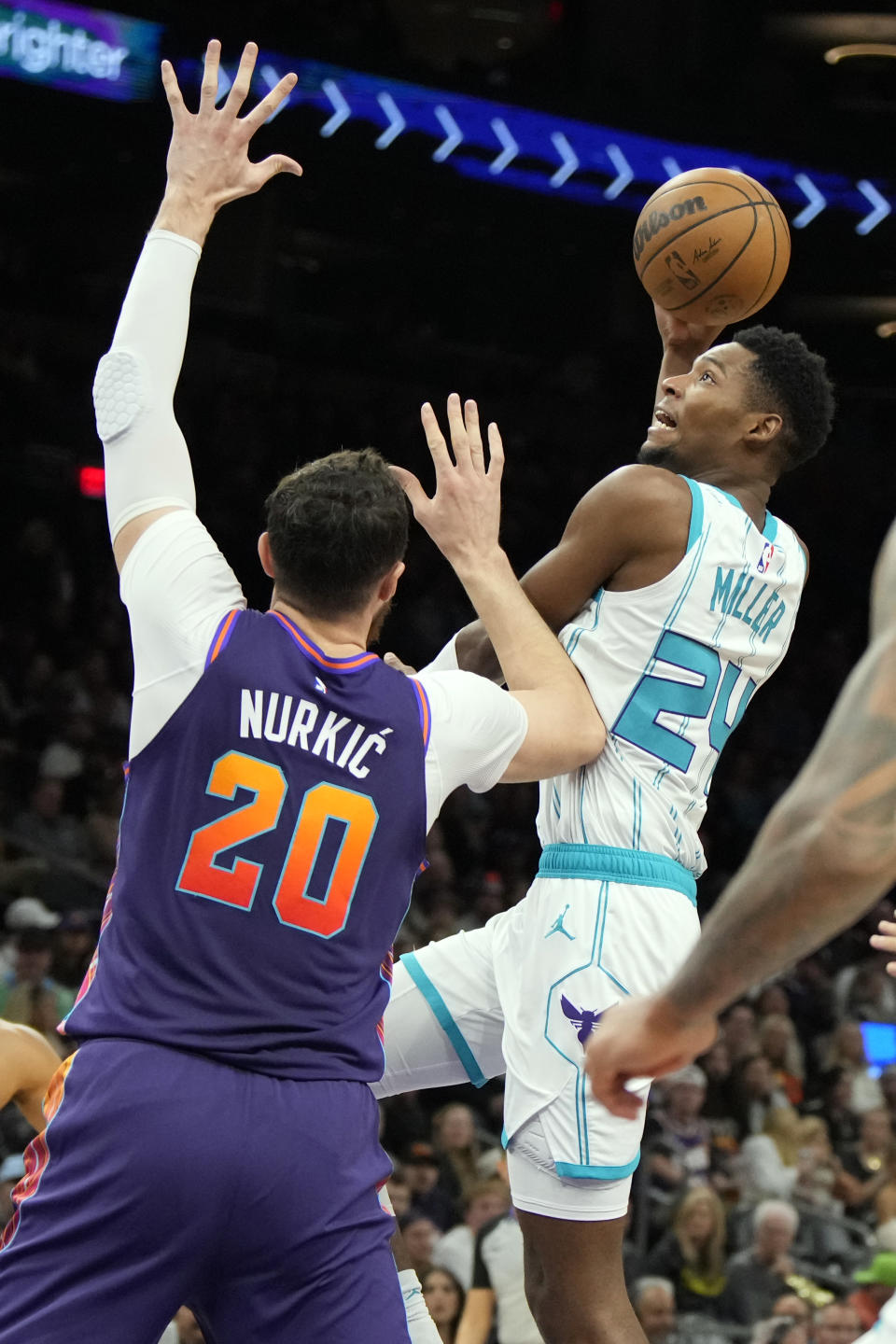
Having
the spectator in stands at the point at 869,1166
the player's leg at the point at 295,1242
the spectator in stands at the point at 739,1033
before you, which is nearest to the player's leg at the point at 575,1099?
the player's leg at the point at 295,1242

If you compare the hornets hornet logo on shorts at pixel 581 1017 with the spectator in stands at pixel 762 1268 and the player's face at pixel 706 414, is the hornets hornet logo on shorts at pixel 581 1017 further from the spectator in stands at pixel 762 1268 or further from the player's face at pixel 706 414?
the spectator in stands at pixel 762 1268

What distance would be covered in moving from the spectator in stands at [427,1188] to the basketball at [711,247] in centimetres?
543

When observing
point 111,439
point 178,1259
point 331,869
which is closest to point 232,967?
point 331,869

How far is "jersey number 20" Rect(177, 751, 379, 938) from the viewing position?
274 centimetres

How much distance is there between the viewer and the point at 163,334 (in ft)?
10.0

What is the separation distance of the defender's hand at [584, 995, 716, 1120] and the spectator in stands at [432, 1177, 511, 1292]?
20.0 feet

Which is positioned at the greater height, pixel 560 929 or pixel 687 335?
pixel 687 335

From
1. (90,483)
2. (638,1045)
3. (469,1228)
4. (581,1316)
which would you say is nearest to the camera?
(638,1045)

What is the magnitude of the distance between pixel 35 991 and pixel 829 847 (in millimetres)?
7349

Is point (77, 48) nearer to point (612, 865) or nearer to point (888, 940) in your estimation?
point (612, 865)

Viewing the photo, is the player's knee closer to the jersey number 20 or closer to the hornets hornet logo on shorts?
the hornets hornet logo on shorts

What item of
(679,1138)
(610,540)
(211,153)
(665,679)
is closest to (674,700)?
(665,679)

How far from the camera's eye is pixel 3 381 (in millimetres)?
15469

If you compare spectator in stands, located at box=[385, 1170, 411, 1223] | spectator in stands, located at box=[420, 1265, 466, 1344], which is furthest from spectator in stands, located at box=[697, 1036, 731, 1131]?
spectator in stands, located at box=[420, 1265, 466, 1344]
